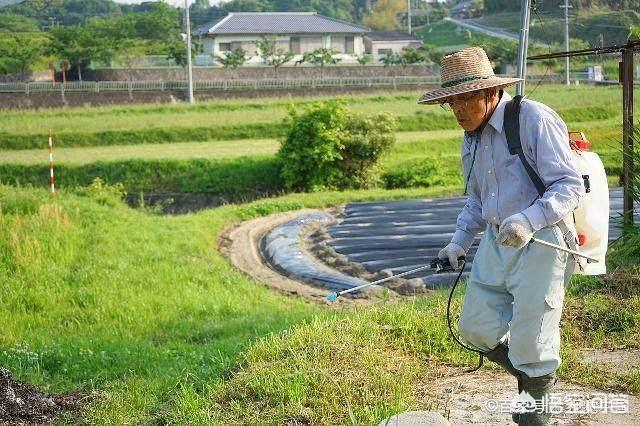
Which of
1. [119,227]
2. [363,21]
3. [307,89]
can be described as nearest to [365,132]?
[119,227]

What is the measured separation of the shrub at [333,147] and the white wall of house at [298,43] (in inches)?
1131

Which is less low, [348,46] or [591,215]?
[348,46]

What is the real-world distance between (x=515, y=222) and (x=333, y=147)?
1501 cm

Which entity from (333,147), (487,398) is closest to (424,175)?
(333,147)

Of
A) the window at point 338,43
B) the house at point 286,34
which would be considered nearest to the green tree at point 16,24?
the house at point 286,34

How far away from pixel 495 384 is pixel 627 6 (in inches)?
490

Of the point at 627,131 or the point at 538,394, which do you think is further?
the point at 627,131

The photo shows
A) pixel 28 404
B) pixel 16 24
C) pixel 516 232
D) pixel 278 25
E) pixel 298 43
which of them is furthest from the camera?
pixel 278 25

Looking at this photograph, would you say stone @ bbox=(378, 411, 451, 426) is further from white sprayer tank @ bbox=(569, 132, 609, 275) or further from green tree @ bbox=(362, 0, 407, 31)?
green tree @ bbox=(362, 0, 407, 31)

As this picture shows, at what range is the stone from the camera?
12.2 feet

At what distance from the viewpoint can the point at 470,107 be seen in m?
3.81

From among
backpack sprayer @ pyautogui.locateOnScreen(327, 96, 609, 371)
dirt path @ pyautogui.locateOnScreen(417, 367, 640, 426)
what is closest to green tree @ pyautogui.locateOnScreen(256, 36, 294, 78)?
dirt path @ pyautogui.locateOnScreen(417, 367, 640, 426)

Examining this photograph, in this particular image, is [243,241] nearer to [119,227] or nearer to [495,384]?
[119,227]

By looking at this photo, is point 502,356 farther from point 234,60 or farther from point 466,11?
point 466,11
